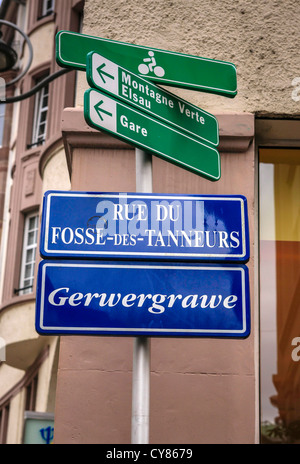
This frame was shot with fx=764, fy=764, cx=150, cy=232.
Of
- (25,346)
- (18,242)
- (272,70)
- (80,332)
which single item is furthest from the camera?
(18,242)

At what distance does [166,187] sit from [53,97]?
416 inches

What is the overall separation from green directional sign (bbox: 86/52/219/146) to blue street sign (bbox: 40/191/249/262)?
1.68 feet

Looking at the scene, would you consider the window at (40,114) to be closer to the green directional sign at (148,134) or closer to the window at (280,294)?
the window at (280,294)

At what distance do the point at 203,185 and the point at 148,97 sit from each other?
130cm

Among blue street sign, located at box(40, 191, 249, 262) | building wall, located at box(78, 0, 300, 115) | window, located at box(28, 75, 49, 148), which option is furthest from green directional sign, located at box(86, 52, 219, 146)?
window, located at box(28, 75, 49, 148)

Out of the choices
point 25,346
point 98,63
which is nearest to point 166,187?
point 98,63

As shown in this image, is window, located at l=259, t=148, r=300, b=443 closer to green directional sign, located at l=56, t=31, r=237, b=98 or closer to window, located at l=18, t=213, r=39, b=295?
green directional sign, located at l=56, t=31, r=237, b=98

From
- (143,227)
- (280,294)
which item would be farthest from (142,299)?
(280,294)

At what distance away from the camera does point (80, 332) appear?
13.2 feet

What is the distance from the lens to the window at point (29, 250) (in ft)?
55.2

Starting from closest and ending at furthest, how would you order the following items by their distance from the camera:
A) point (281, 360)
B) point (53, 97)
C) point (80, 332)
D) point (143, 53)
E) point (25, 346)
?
point (80, 332), point (143, 53), point (281, 360), point (25, 346), point (53, 97)

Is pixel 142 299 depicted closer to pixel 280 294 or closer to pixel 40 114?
pixel 280 294

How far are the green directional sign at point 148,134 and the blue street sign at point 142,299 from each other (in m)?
0.68

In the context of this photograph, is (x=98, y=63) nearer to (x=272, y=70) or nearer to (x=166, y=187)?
(x=166, y=187)
